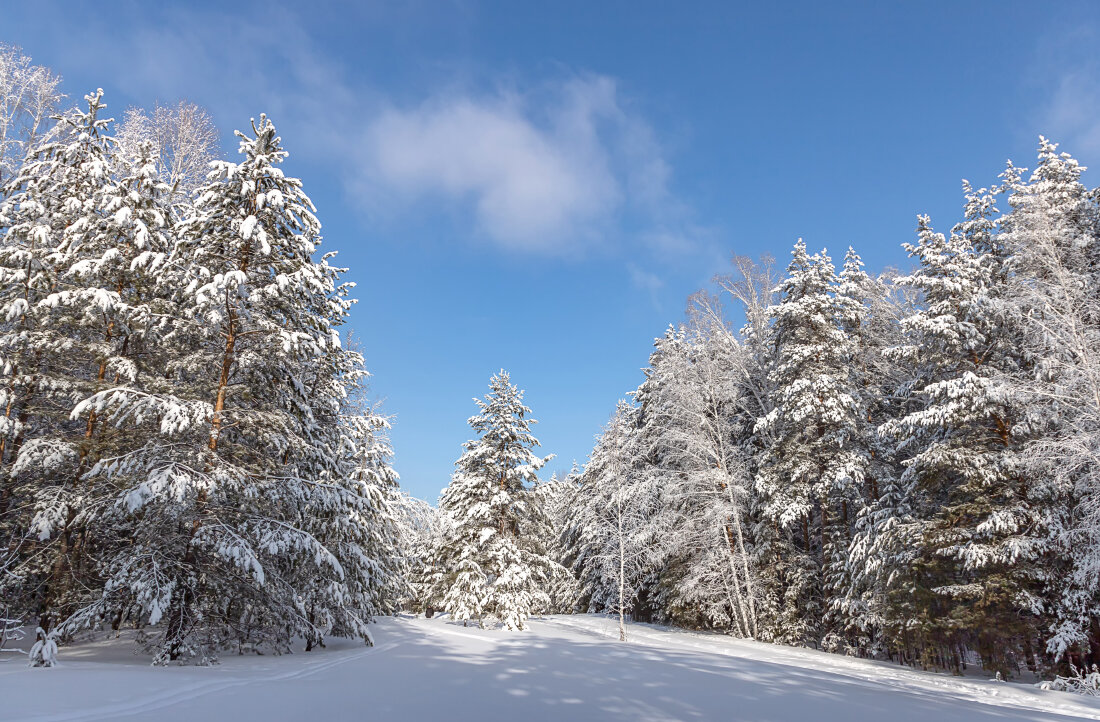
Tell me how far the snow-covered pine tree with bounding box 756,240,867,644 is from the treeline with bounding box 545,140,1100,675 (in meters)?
0.09

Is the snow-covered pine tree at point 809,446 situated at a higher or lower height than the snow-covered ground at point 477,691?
higher

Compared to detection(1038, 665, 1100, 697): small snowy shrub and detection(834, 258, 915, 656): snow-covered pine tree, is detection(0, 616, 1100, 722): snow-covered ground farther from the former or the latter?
detection(834, 258, 915, 656): snow-covered pine tree

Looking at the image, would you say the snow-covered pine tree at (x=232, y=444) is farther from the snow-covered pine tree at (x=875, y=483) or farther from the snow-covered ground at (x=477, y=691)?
the snow-covered pine tree at (x=875, y=483)

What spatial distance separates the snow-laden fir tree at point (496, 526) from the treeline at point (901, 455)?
3.59 meters

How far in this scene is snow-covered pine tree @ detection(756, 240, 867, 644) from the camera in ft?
65.5

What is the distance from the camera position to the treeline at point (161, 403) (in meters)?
10.4

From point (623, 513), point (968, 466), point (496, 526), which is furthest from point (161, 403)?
point (968, 466)

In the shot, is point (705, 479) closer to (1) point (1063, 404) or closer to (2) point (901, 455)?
(2) point (901, 455)

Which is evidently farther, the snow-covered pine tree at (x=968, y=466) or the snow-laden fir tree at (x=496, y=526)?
the snow-laden fir tree at (x=496, y=526)

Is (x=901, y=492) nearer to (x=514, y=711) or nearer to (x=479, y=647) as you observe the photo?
(x=479, y=647)

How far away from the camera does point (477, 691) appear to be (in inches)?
313

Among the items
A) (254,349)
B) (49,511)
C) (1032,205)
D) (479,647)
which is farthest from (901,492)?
(49,511)

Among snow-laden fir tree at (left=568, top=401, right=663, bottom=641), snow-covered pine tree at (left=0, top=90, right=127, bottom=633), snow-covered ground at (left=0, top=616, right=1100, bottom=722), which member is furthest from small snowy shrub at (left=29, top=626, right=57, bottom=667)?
snow-laden fir tree at (left=568, top=401, right=663, bottom=641)

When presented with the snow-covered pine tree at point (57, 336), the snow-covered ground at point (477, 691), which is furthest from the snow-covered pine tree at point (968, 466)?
the snow-covered pine tree at point (57, 336)
